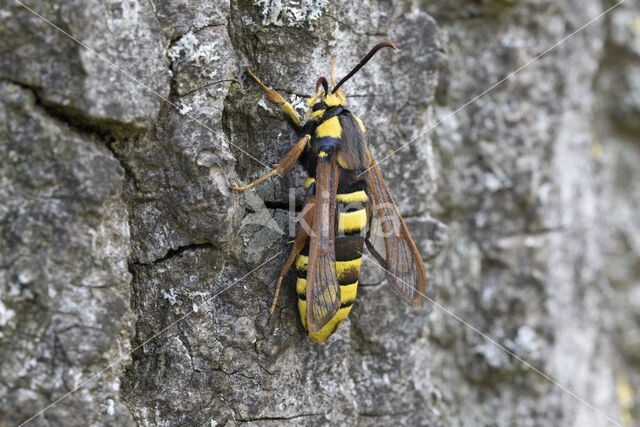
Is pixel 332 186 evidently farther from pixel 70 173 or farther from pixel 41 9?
pixel 41 9

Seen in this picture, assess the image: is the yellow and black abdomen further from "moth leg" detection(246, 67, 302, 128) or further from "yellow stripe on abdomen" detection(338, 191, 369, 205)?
"moth leg" detection(246, 67, 302, 128)

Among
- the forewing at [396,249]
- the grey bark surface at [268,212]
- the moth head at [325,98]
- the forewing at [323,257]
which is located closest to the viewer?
the grey bark surface at [268,212]

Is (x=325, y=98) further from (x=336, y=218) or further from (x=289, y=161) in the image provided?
(x=336, y=218)

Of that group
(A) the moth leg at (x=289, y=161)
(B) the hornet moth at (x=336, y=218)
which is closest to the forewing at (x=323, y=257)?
(B) the hornet moth at (x=336, y=218)

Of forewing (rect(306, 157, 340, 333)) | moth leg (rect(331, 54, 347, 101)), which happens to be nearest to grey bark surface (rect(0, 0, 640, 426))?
moth leg (rect(331, 54, 347, 101))

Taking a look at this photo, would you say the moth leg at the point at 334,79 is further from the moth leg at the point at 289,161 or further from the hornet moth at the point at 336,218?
the moth leg at the point at 289,161
